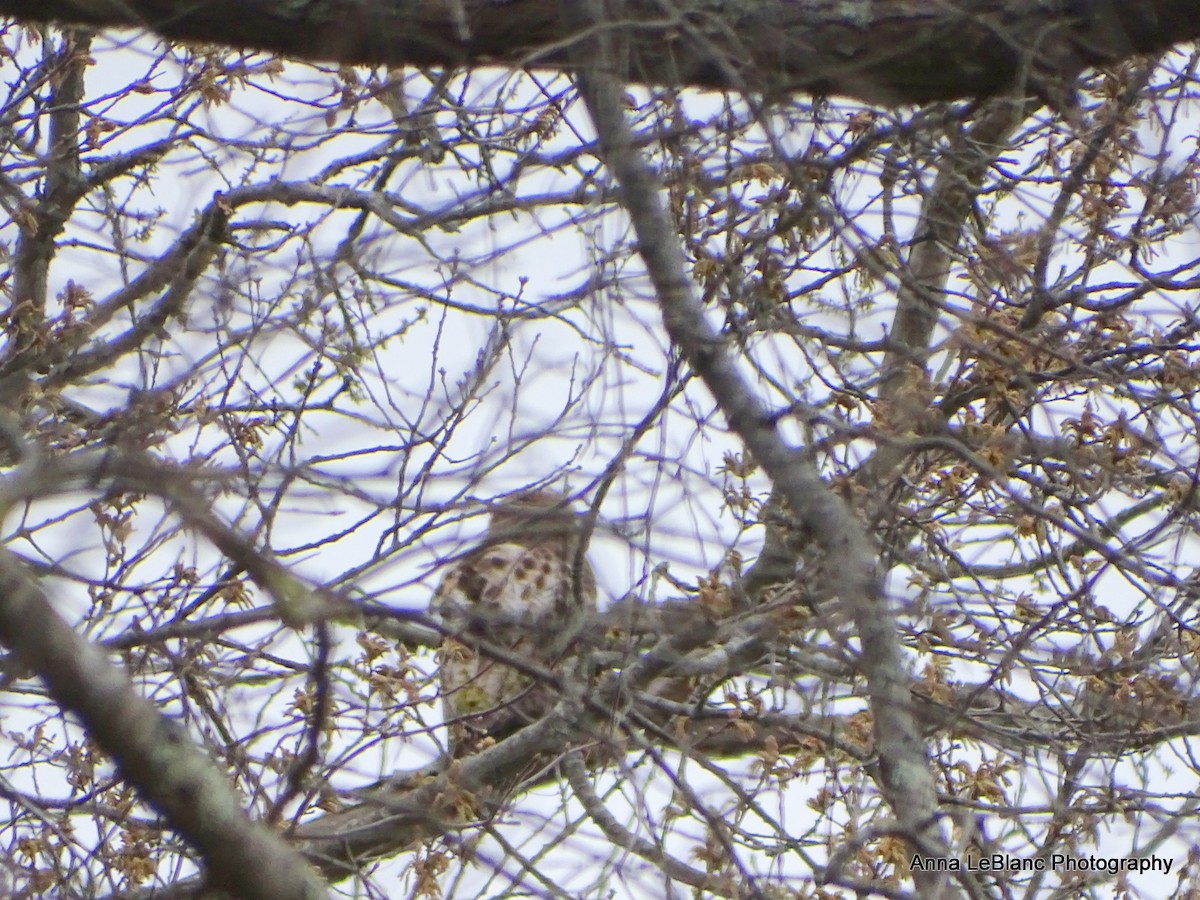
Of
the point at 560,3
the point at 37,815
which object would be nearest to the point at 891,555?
the point at 560,3

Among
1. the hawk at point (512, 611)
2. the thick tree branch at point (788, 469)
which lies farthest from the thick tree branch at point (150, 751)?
the thick tree branch at point (788, 469)

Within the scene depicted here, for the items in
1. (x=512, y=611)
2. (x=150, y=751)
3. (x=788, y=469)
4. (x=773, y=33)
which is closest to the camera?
(x=150, y=751)

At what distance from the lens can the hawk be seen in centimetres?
236

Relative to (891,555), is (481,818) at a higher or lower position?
lower

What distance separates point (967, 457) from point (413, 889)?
187cm

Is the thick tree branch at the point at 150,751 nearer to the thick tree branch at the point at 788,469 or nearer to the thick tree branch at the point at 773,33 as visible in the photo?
the thick tree branch at the point at 788,469

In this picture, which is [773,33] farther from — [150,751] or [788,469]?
→ [150,751]

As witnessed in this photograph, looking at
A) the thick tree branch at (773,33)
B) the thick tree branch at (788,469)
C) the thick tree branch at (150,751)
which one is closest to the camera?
the thick tree branch at (150,751)

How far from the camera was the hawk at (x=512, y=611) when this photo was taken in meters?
2.36

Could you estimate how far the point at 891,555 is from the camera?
12.7ft

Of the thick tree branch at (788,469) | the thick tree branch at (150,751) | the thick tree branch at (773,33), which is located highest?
the thick tree branch at (773,33)

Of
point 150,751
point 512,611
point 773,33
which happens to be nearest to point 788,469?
point 773,33

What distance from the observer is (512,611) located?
5.11m

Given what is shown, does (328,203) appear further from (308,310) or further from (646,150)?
(646,150)
